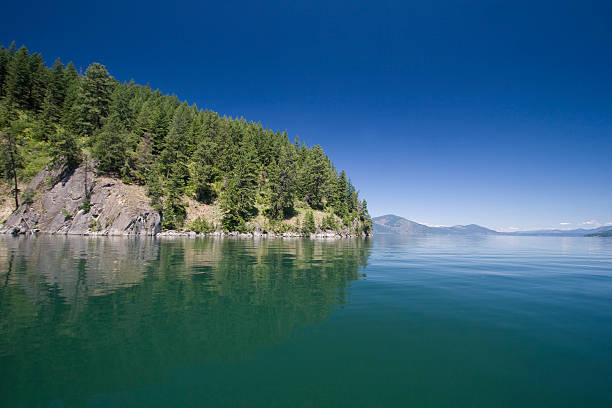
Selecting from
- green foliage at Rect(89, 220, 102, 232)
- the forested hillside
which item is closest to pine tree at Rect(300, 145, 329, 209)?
the forested hillside

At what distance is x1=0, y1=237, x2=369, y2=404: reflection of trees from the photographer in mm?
5316

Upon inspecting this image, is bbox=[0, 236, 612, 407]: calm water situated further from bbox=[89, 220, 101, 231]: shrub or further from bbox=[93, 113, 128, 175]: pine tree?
bbox=[93, 113, 128, 175]: pine tree

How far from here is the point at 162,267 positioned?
57.4 feet

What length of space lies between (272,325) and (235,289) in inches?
189

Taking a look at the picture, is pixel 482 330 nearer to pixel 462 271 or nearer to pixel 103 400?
pixel 103 400

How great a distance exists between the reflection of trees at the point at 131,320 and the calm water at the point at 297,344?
0.05 meters

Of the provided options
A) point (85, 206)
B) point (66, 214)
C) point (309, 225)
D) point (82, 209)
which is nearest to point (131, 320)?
point (85, 206)

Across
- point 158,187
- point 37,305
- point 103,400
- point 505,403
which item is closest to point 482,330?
point 505,403

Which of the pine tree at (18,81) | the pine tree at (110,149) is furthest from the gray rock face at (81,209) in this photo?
the pine tree at (18,81)

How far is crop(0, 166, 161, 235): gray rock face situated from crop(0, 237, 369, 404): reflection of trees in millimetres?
43414

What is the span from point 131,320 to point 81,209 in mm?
60882

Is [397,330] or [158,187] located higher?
[158,187]

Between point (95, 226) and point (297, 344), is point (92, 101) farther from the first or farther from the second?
point (297, 344)

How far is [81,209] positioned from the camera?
5325 cm
